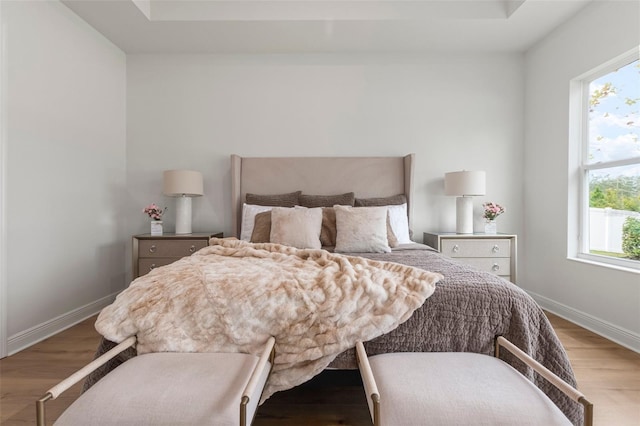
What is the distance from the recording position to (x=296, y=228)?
2461 mm

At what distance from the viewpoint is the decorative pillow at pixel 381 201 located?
124 inches

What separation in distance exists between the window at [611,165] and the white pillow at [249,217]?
2.78 metres

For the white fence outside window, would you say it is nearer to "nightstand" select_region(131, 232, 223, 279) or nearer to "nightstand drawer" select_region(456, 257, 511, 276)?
"nightstand drawer" select_region(456, 257, 511, 276)

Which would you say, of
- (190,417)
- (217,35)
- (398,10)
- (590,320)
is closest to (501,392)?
(190,417)

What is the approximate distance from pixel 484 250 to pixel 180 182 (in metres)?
2.91

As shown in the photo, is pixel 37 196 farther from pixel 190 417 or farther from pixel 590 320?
pixel 590 320

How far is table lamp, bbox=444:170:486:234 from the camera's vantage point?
3082 mm

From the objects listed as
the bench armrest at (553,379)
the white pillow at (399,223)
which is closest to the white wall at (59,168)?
the white pillow at (399,223)

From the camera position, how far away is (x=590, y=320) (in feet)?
8.47

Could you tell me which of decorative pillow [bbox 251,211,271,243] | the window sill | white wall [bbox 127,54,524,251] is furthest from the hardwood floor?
white wall [bbox 127,54,524,251]

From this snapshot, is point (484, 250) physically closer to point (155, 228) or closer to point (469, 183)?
point (469, 183)

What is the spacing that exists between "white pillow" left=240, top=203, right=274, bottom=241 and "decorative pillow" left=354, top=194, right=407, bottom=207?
875 millimetres

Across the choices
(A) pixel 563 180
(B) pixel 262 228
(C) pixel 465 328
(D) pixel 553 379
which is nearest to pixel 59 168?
(B) pixel 262 228

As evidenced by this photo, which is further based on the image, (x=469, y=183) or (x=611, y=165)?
(x=469, y=183)
